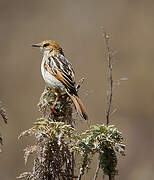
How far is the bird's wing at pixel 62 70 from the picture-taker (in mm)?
5305

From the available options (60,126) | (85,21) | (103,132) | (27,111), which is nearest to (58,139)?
(60,126)

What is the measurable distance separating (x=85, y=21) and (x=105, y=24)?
0.59m

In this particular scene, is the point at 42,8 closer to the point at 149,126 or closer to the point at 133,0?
the point at 133,0

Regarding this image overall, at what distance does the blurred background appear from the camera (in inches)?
399

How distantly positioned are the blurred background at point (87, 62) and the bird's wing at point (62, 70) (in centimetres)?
308

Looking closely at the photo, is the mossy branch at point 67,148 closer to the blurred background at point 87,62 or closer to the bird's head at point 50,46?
the bird's head at point 50,46

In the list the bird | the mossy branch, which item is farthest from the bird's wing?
the mossy branch

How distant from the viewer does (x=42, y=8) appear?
47.0 ft

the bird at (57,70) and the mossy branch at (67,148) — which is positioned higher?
the bird at (57,70)

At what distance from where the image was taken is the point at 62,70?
18.5 ft

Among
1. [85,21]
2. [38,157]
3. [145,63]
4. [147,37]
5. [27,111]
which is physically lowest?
[38,157]

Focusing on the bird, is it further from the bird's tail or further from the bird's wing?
the bird's tail

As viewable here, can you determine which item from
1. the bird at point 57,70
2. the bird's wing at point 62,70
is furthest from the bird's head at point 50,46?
the bird's wing at point 62,70

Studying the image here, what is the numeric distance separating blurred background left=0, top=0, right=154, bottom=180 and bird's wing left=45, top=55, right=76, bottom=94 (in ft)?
10.1
